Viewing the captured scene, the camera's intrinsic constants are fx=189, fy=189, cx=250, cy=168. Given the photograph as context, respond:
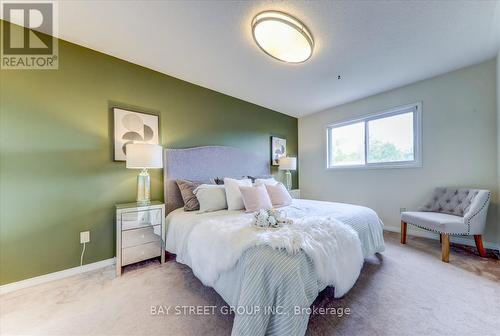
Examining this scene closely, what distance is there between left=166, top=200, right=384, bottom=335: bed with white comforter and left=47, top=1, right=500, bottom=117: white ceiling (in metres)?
1.89

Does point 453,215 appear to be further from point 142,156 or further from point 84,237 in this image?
point 84,237

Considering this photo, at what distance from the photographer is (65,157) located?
2.04 m

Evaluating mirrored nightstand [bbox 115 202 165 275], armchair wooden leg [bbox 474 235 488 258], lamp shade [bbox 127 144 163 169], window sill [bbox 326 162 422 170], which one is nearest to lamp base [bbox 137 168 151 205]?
mirrored nightstand [bbox 115 202 165 275]

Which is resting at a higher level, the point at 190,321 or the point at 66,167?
the point at 66,167

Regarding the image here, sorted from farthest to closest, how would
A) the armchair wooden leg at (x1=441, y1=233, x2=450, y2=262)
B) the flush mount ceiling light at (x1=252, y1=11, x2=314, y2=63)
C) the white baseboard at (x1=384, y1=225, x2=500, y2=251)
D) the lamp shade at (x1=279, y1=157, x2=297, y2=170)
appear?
the lamp shade at (x1=279, y1=157, x2=297, y2=170), the white baseboard at (x1=384, y1=225, x2=500, y2=251), the armchair wooden leg at (x1=441, y1=233, x2=450, y2=262), the flush mount ceiling light at (x1=252, y1=11, x2=314, y2=63)

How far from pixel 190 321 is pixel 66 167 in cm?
202

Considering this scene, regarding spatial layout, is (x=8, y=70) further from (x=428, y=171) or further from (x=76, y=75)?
(x=428, y=171)

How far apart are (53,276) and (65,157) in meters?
1.23

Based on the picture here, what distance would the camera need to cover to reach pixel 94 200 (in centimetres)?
219

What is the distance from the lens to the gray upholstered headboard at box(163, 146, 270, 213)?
2.66 metres

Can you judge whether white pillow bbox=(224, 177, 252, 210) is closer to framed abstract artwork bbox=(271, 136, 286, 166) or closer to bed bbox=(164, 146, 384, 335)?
bed bbox=(164, 146, 384, 335)

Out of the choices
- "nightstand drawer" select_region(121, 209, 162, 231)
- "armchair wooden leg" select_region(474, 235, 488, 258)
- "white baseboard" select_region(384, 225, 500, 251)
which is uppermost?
"nightstand drawer" select_region(121, 209, 162, 231)

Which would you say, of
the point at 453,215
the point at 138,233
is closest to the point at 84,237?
the point at 138,233

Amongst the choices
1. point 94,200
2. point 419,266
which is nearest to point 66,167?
point 94,200
